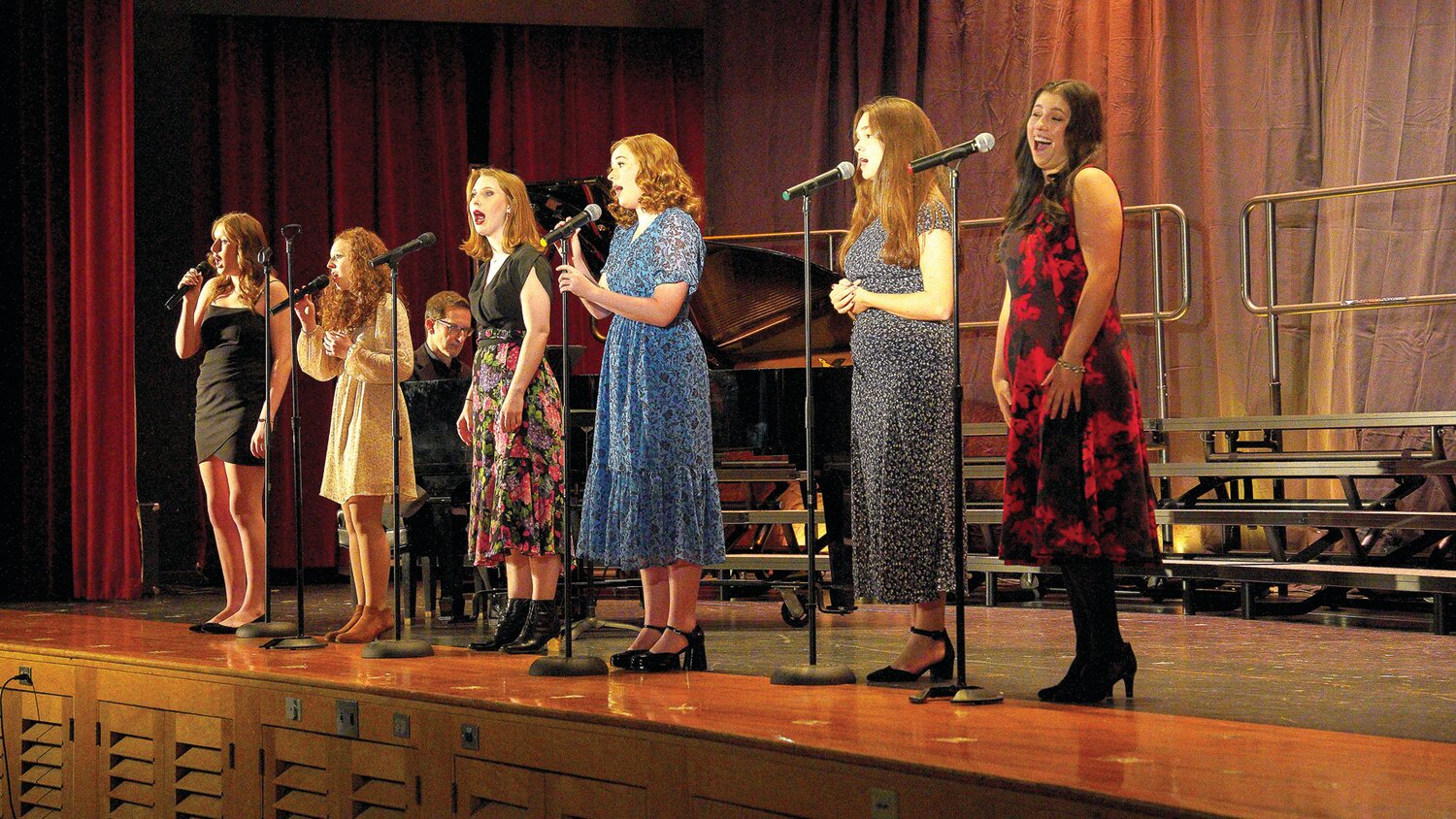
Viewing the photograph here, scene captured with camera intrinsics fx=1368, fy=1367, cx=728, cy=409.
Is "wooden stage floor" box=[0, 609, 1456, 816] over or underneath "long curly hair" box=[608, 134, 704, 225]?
underneath

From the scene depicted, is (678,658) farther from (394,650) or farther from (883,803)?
(883,803)

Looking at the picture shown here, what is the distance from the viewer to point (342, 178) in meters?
8.98

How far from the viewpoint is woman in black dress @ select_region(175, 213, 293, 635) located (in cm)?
482

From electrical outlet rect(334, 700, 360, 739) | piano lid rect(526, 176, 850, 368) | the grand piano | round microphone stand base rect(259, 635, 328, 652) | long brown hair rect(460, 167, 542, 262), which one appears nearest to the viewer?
electrical outlet rect(334, 700, 360, 739)

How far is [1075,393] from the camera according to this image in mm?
2857

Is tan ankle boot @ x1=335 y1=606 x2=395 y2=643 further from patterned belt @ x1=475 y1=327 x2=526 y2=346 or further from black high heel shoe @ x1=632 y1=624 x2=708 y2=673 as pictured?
black high heel shoe @ x1=632 y1=624 x2=708 y2=673

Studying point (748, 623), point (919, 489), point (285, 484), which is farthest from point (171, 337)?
point (919, 489)

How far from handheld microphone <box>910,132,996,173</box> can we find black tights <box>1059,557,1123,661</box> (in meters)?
0.87

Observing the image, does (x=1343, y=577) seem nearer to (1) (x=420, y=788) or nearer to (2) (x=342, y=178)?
(1) (x=420, y=788)

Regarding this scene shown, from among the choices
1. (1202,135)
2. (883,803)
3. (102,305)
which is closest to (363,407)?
(883,803)

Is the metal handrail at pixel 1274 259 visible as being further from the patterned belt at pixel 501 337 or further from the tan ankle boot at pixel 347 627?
the tan ankle boot at pixel 347 627

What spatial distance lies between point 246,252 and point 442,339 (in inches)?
72.9

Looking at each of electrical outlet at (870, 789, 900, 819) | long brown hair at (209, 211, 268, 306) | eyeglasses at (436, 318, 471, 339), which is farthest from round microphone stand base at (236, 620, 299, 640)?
electrical outlet at (870, 789, 900, 819)

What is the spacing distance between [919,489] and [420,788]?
137cm
